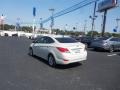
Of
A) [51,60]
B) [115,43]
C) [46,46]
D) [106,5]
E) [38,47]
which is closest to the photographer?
[51,60]

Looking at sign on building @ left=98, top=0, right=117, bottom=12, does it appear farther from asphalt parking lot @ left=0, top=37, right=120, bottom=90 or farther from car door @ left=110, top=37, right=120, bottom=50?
asphalt parking lot @ left=0, top=37, right=120, bottom=90

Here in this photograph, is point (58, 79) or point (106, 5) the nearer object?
point (58, 79)

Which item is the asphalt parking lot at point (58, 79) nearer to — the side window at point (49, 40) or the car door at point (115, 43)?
the side window at point (49, 40)

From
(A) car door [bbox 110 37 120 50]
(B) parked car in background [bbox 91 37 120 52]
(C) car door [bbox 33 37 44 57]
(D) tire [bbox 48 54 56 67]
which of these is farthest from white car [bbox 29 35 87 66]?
(A) car door [bbox 110 37 120 50]

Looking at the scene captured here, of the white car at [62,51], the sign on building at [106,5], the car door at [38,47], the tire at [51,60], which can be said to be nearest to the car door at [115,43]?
the car door at [38,47]

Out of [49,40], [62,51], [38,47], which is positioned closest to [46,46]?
[49,40]

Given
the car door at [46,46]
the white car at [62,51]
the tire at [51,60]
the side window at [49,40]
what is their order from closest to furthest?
the white car at [62,51] → the tire at [51,60] → the car door at [46,46] → the side window at [49,40]

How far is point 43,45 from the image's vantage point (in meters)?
11.6

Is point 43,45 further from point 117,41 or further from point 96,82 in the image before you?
point 117,41

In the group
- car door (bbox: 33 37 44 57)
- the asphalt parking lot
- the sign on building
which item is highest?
the sign on building

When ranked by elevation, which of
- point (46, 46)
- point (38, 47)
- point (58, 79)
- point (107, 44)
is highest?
point (46, 46)

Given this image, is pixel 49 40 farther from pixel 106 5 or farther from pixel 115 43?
pixel 106 5

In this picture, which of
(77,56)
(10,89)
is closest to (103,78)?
(77,56)

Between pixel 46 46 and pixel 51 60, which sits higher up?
pixel 46 46
